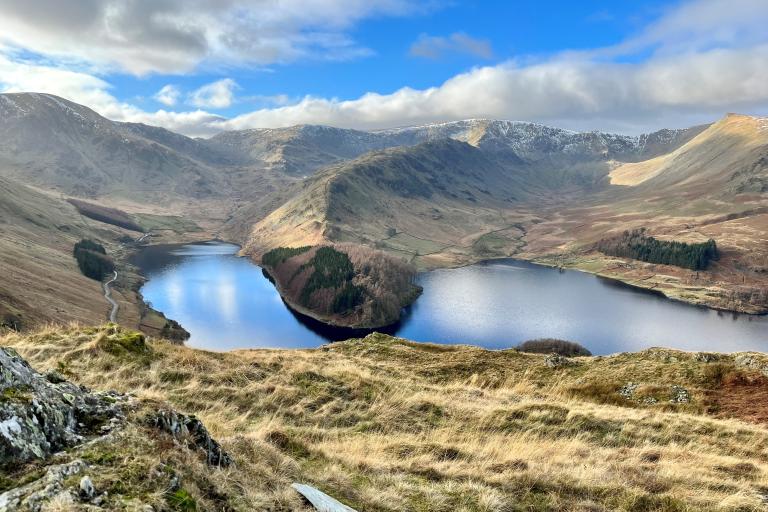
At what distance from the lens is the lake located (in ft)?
429

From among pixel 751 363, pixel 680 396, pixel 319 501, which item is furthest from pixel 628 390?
pixel 319 501

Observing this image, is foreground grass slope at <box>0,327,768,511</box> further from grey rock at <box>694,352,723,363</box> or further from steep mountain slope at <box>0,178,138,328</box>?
steep mountain slope at <box>0,178,138,328</box>

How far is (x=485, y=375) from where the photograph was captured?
3052 centimetres

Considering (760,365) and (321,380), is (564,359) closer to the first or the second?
(760,365)

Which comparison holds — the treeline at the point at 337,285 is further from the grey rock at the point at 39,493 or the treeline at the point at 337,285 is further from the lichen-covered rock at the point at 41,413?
the grey rock at the point at 39,493

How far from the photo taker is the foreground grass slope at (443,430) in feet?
31.8

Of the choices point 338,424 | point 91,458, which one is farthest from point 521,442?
point 91,458

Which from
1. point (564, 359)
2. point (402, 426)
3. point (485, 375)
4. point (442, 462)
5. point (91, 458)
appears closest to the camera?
point (91, 458)

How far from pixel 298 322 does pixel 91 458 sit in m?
150

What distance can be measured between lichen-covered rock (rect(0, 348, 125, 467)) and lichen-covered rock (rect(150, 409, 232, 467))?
826 mm

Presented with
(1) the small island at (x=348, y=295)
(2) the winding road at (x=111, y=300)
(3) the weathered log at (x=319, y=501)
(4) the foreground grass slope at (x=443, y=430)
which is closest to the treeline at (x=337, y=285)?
(1) the small island at (x=348, y=295)

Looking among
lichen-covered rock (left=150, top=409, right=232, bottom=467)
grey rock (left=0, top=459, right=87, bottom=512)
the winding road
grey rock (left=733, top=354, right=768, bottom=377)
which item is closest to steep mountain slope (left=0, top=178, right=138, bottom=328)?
the winding road

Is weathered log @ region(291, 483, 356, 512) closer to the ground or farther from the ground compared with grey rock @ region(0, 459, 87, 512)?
closer to the ground

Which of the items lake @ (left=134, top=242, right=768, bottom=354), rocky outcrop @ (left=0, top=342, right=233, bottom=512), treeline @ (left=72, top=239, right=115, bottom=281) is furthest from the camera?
treeline @ (left=72, top=239, right=115, bottom=281)
